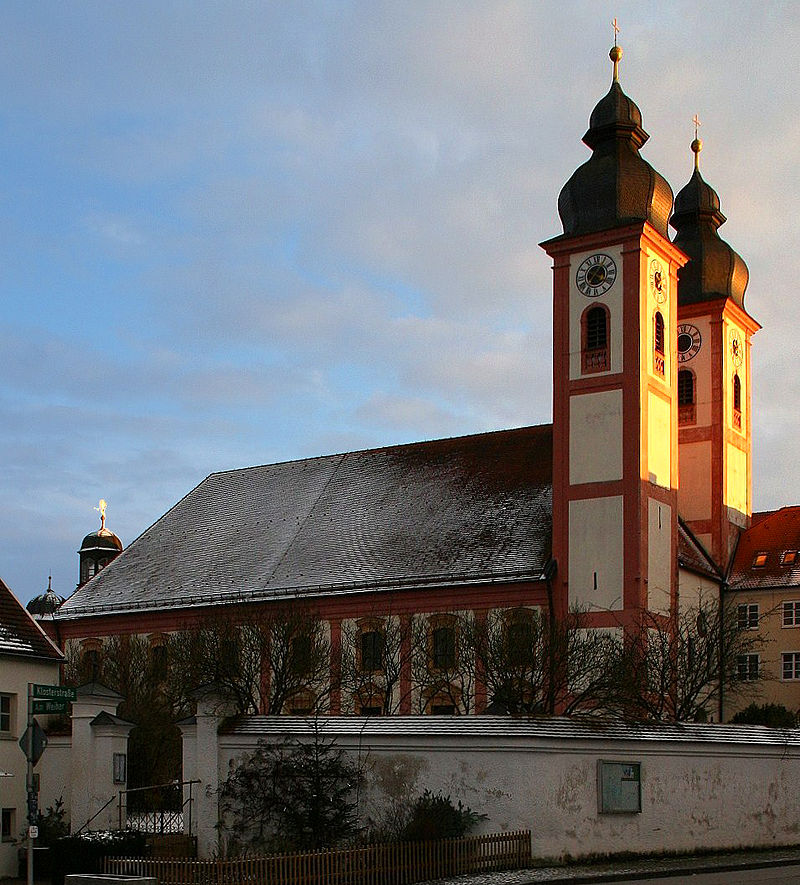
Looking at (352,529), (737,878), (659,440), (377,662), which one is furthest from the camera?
(352,529)

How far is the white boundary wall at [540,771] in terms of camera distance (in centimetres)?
2692

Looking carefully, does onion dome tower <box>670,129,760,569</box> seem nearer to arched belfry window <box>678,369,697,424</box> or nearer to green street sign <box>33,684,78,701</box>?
arched belfry window <box>678,369,697,424</box>

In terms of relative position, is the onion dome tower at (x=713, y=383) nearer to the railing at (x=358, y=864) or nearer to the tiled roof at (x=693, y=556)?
the tiled roof at (x=693, y=556)

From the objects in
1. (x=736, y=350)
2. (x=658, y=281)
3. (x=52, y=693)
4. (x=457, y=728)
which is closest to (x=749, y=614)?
(x=736, y=350)

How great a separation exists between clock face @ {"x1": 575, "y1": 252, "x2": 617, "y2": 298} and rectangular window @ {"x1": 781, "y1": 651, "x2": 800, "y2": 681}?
48.6ft

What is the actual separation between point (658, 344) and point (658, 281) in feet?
6.90

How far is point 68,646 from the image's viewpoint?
55156mm

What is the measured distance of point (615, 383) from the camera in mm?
45469

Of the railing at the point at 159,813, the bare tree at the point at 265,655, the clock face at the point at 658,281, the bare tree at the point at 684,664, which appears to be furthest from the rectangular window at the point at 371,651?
the railing at the point at 159,813

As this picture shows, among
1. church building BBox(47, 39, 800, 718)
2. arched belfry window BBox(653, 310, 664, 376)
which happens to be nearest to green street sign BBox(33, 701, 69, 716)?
church building BBox(47, 39, 800, 718)

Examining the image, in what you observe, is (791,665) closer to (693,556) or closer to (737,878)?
(693,556)

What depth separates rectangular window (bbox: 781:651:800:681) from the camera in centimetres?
5025

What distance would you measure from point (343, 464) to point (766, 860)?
30447 mm

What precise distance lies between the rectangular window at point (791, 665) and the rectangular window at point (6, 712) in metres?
29.3
